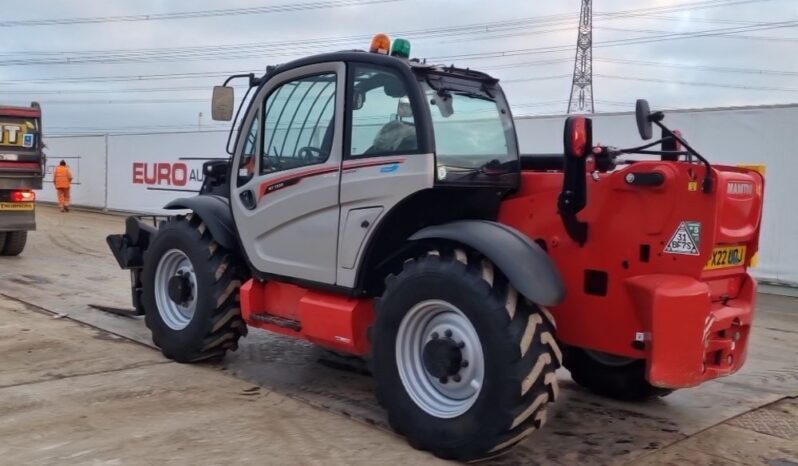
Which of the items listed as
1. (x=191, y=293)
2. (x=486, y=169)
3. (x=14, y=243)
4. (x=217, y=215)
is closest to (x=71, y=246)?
(x=14, y=243)

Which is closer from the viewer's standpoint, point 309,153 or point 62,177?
point 309,153

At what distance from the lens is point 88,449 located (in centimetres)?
431

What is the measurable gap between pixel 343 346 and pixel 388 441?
72 cm

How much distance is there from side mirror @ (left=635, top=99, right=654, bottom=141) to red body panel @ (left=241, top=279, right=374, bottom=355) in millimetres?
1988

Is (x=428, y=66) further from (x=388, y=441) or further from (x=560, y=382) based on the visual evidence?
(x=560, y=382)

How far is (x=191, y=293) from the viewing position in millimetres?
6258

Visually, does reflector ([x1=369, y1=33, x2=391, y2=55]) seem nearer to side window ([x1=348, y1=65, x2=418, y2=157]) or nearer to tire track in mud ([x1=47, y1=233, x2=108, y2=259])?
side window ([x1=348, y1=65, x2=418, y2=157])

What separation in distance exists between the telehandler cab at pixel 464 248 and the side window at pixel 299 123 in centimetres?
2

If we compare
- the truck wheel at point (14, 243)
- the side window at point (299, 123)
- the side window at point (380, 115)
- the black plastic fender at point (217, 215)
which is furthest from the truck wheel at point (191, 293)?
the truck wheel at point (14, 243)

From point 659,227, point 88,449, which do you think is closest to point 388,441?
point 88,449

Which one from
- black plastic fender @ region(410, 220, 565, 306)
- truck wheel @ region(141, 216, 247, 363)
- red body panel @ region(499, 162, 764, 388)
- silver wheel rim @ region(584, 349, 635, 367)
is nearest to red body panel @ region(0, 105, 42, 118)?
truck wheel @ region(141, 216, 247, 363)

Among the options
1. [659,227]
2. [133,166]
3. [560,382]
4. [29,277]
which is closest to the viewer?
[659,227]

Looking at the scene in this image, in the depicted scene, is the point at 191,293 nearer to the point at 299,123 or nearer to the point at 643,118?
the point at 299,123

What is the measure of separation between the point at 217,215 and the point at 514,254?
2.85 metres
